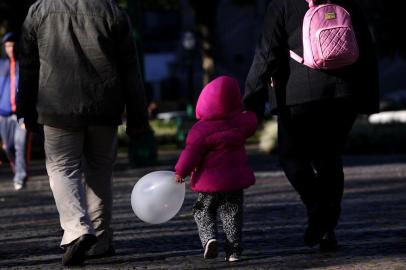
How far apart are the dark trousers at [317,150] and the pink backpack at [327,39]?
0.29m

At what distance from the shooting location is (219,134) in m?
6.75

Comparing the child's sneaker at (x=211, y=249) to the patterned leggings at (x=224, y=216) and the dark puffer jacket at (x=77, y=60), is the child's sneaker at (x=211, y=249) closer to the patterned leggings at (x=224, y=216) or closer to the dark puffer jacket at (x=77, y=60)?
the patterned leggings at (x=224, y=216)

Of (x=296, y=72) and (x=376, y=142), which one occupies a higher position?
(x=296, y=72)

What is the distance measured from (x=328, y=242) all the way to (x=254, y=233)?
4.17 feet

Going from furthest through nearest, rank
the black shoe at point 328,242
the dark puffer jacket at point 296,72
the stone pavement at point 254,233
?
the black shoe at point 328,242 → the dark puffer jacket at point 296,72 → the stone pavement at point 254,233

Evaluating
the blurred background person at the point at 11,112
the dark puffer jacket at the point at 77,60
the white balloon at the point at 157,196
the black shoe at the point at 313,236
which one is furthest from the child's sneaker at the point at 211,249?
the blurred background person at the point at 11,112

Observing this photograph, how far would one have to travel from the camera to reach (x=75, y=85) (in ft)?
22.6

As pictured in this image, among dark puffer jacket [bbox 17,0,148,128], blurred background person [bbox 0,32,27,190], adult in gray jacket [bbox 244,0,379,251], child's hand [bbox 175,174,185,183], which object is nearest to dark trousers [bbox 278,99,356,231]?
adult in gray jacket [bbox 244,0,379,251]

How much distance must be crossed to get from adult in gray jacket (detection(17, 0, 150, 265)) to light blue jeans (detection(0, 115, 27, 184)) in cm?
605

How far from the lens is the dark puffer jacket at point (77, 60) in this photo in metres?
6.87

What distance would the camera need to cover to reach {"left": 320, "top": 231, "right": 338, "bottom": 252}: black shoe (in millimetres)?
7148

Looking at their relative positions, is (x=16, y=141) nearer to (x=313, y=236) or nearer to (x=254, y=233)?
(x=254, y=233)

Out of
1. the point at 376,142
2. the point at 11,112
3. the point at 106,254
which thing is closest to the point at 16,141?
the point at 11,112

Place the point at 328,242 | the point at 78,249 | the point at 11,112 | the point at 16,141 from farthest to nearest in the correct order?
the point at 16,141, the point at 11,112, the point at 328,242, the point at 78,249
